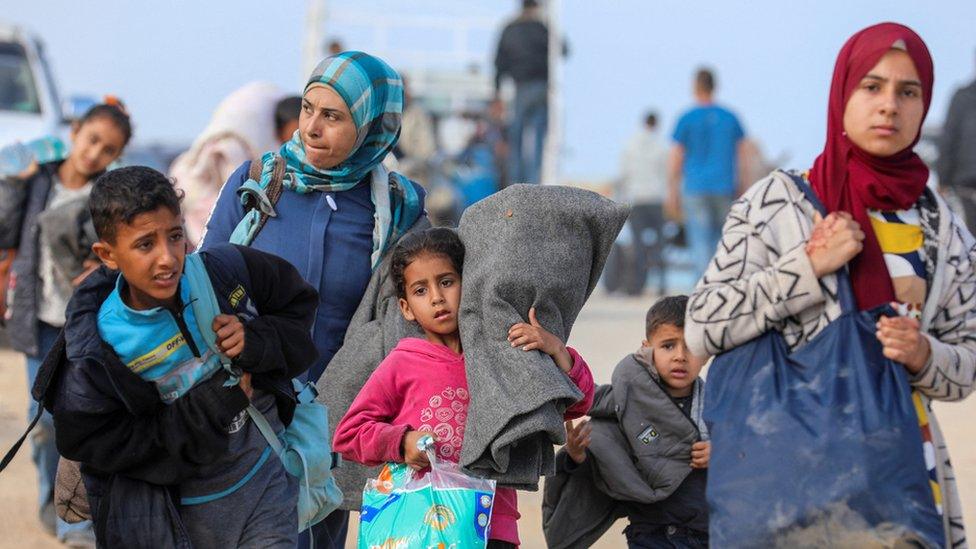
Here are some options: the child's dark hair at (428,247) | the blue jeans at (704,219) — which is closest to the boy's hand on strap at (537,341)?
the child's dark hair at (428,247)

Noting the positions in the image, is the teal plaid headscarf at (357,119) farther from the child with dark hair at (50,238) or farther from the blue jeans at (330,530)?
the child with dark hair at (50,238)

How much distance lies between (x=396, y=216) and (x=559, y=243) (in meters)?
0.82

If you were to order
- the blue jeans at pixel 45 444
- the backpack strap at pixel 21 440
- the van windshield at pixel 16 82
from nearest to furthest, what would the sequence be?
the backpack strap at pixel 21 440 < the blue jeans at pixel 45 444 < the van windshield at pixel 16 82

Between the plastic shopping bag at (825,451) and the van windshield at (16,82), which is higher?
the plastic shopping bag at (825,451)

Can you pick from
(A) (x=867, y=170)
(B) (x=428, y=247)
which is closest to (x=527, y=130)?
(B) (x=428, y=247)

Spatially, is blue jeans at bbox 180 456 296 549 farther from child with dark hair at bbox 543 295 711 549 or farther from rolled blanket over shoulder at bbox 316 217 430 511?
child with dark hair at bbox 543 295 711 549

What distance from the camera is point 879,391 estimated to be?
153 inches

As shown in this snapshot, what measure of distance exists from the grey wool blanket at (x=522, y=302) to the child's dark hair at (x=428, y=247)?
0.13 feet

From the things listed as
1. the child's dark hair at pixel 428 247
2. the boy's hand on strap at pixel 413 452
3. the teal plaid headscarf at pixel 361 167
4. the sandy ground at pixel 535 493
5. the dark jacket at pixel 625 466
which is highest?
the teal plaid headscarf at pixel 361 167

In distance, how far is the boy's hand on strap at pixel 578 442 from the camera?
532 centimetres

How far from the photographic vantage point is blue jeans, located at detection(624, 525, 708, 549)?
548 cm

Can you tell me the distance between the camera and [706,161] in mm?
14352

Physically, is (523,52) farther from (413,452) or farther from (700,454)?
(413,452)

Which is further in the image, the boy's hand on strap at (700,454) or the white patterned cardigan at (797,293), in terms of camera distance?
the boy's hand on strap at (700,454)
